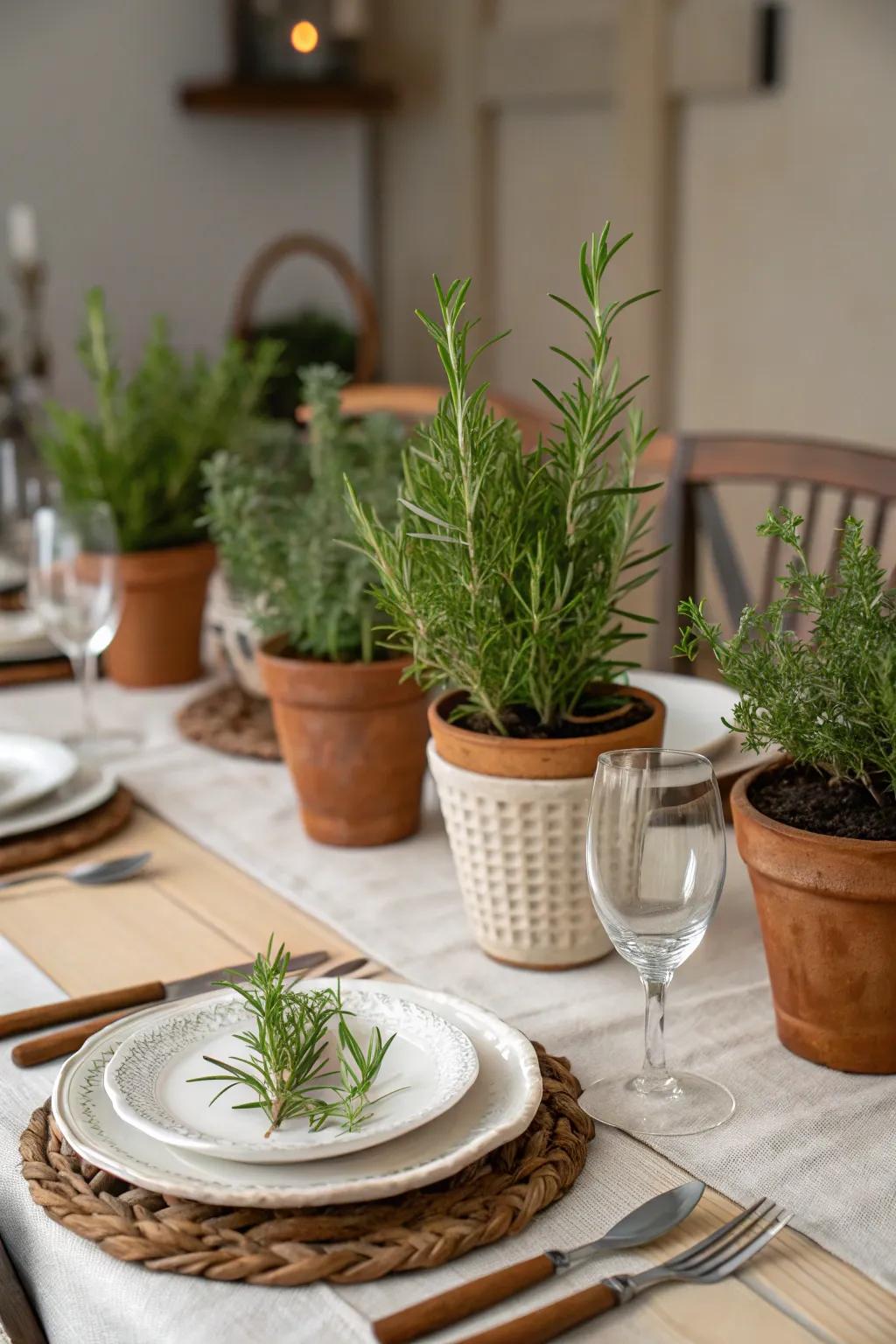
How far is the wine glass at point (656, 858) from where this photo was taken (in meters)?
0.68

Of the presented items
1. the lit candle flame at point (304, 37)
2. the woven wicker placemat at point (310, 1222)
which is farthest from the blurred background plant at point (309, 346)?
the woven wicker placemat at point (310, 1222)

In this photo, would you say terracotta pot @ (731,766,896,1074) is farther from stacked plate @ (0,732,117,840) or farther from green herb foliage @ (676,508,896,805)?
stacked plate @ (0,732,117,840)

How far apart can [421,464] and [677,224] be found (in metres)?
2.71

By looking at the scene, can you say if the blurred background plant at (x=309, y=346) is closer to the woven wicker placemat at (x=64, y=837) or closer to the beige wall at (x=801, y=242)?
the beige wall at (x=801, y=242)

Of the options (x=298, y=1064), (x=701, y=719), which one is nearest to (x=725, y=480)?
(x=701, y=719)

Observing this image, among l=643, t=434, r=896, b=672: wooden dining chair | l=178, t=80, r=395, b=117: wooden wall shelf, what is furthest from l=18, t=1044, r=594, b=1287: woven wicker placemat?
l=178, t=80, r=395, b=117: wooden wall shelf

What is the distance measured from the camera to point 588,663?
88 centimetres

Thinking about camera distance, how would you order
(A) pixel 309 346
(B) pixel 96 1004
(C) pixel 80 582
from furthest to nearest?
(A) pixel 309 346
(C) pixel 80 582
(B) pixel 96 1004

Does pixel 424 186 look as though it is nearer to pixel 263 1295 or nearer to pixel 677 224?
pixel 677 224

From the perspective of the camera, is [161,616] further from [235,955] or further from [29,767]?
[235,955]

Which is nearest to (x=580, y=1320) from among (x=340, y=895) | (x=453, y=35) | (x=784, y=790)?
(x=784, y=790)

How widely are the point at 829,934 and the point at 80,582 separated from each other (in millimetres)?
770

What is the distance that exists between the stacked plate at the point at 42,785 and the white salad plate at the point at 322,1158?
397mm

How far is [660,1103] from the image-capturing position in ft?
2.35
